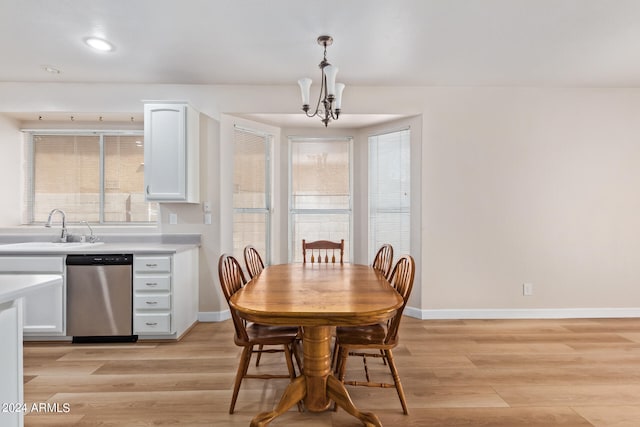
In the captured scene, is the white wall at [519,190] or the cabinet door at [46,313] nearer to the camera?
the cabinet door at [46,313]

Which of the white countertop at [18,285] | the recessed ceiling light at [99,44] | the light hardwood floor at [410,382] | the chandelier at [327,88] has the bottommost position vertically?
the light hardwood floor at [410,382]

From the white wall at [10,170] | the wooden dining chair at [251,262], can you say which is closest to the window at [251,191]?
the wooden dining chair at [251,262]

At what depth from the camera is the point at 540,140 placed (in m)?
3.72

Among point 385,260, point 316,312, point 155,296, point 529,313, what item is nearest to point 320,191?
point 385,260

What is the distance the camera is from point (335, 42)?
274 cm

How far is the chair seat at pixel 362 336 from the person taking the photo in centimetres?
197

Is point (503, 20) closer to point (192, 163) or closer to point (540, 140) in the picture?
point (540, 140)

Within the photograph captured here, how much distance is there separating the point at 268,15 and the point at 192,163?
167 centimetres

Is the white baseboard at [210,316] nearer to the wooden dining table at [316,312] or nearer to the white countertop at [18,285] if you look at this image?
the wooden dining table at [316,312]

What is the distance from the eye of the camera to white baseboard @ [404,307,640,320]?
12.2 feet

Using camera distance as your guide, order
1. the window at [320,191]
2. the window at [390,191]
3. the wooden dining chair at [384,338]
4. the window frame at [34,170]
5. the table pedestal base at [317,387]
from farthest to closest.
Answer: the window at [320,191]
the window at [390,191]
the window frame at [34,170]
the wooden dining chair at [384,338]
the table pedestal base at [317,387]

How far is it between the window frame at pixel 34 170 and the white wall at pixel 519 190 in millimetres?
190

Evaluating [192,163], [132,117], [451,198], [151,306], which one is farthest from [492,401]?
[132,117]

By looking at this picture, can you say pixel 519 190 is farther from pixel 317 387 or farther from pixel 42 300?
pixel 42 300
